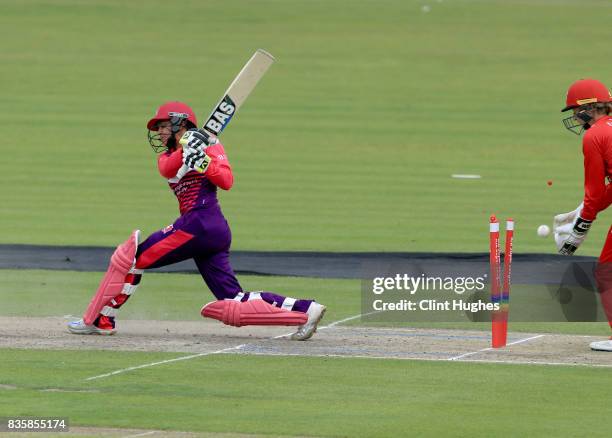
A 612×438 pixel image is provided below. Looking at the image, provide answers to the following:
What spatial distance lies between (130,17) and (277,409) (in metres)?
37.6

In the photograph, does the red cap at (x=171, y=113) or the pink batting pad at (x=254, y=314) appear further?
the red cap at (x=171, y=113)

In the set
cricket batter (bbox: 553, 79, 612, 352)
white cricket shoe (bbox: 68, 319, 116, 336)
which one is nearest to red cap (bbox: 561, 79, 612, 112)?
cricket batter (bbox: 553, 79, 612, 352)

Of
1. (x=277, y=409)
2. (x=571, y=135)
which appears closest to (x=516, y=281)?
(x=277, y=409)

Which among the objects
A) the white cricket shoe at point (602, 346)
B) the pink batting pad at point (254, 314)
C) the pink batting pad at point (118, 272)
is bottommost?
the white cricket shoe at point (602, 346)

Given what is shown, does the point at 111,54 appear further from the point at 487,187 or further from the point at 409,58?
the point at 487,187

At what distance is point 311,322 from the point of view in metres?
12.5

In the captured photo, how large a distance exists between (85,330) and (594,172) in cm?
429

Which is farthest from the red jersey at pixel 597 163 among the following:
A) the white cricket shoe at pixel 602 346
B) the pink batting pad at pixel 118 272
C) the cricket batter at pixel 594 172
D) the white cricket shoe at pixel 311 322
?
the pink batting pad at pixel 118 272

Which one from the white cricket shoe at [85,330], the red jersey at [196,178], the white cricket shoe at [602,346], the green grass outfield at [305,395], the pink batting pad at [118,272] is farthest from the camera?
the white cricket shoe at [85,330]

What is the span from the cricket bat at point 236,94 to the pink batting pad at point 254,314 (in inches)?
58.5

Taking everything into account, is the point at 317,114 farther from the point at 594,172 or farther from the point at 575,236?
the point at 594,172

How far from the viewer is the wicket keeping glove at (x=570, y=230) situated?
12.4m

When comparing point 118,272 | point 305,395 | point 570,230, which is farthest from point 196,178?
point 570,230

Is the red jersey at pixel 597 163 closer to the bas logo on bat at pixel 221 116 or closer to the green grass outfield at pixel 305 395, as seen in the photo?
the green grass outfield at pixel 305 395
